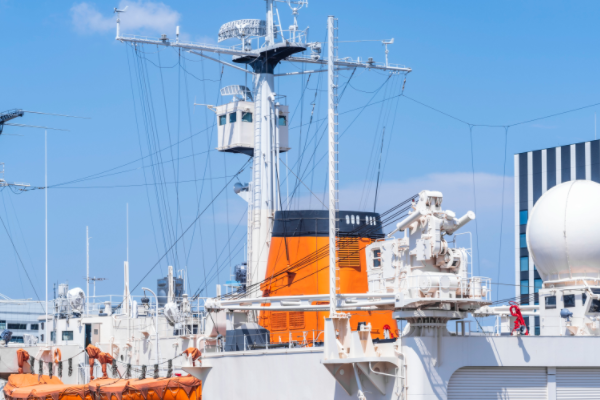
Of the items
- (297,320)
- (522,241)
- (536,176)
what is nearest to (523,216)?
(522,241)

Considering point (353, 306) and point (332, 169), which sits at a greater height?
point (332, 169)

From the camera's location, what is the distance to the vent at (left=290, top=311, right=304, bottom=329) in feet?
103

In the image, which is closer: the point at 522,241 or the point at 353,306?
the point at 353,306

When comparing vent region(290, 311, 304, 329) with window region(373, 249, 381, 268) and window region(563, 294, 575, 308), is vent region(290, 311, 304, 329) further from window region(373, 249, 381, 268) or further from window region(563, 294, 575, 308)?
window region(563, 294, 575, 308)

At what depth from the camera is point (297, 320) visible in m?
31.5

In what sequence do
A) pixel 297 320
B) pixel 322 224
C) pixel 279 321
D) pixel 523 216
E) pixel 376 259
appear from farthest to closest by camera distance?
pixel 523 216 → pixel 279 321 → pixel 322 224 → pixel 297 320 → pixel 376 259

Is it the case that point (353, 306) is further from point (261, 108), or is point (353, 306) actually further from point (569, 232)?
point (261, 108)

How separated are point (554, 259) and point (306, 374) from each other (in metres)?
8.67

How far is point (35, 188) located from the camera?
5481 cm

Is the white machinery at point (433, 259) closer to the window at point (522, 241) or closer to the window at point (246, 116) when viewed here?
the window at point (246, 116)

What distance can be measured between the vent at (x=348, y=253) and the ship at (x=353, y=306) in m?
0.04

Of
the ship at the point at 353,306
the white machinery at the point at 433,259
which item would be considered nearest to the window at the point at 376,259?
the ship at the point at 353,306

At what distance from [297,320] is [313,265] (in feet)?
7.16

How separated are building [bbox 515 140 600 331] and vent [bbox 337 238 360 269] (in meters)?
35.9
